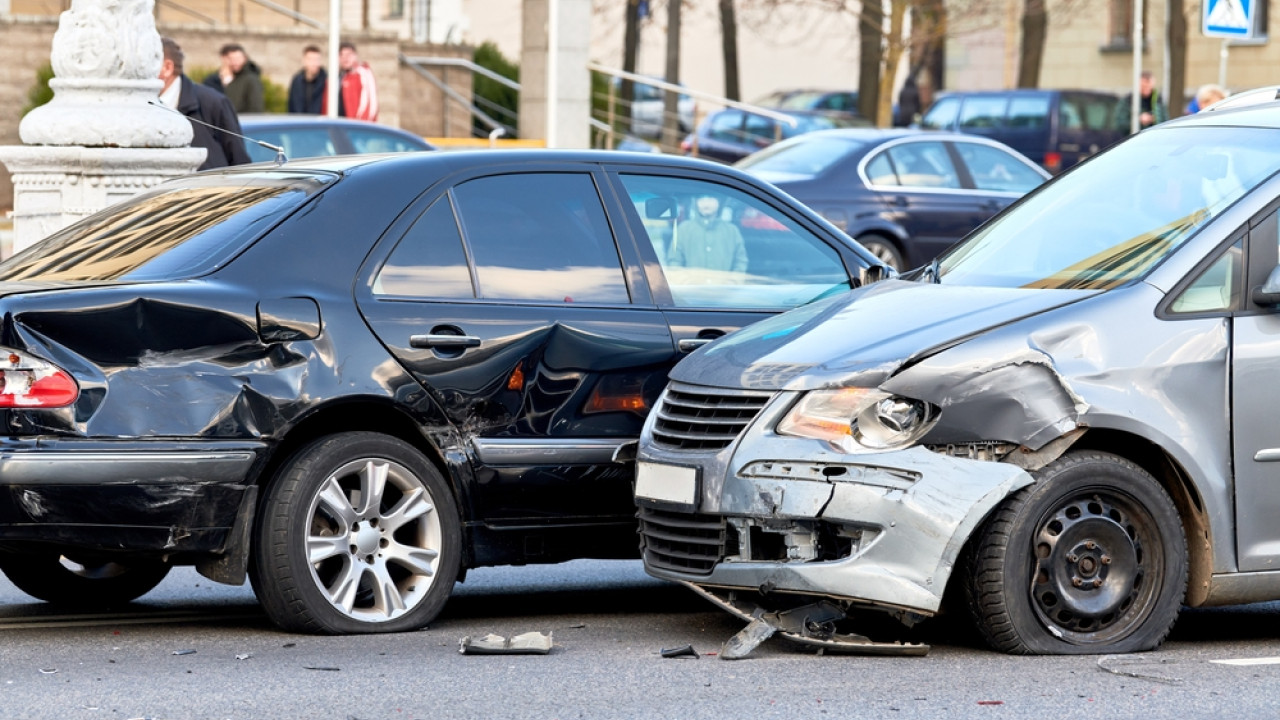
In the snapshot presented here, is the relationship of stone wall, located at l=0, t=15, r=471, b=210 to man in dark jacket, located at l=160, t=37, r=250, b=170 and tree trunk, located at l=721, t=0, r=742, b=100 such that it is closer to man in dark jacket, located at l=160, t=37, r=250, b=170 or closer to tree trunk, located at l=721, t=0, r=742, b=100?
tree trunk, located at l=721, t=0, r=742, b=100

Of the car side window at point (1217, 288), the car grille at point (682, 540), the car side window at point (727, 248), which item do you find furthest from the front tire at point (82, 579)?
the car side window at point (1217, 288)

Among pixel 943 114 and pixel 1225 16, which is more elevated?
pixel 943 114

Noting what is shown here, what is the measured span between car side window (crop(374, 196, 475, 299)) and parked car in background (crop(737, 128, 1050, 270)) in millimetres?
10487

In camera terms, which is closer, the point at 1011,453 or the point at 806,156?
the point at 1011,453

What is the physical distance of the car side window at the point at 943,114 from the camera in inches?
1336

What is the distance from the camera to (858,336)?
5992mm

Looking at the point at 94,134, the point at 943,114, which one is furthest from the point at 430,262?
the point at 943,114

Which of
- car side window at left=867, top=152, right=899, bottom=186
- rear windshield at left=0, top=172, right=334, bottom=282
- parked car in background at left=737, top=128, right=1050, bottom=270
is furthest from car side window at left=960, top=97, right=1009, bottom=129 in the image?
rear windshield at left=0, top=172, right=334, bottom=282

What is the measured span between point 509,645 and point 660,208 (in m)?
1.73

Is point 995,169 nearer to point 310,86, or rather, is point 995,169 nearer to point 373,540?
point 310,86

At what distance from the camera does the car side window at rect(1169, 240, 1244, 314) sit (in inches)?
237

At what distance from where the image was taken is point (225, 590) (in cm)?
761

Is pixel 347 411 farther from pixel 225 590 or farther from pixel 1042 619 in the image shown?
pixel 1042 619

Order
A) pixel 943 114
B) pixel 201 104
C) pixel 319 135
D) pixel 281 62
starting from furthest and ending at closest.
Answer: pixel 943 114 < pixel 281 62 < pixel 319 135 < pixel 201 104
